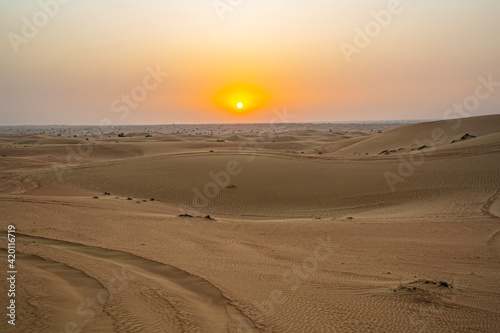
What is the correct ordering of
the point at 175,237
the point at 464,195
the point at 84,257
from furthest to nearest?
1. the point at 464,195
2. the point at 175,237
3. the point at 84,257

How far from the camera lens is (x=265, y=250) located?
1086 cm

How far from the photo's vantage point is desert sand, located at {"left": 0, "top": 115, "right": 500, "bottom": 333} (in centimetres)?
605

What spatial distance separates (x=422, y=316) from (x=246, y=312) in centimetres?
289

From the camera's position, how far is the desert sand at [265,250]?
605cm

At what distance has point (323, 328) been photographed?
5.84 metres

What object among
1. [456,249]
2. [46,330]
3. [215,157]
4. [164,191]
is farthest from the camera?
[215,157]

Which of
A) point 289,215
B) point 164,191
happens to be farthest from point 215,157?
point 289,215

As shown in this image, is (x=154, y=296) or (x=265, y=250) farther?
(x=265, y=250)

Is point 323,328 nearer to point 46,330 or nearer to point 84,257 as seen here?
point 46,330

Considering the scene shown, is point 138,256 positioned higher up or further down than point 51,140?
further down

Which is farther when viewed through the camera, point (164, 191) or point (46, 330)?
point (164, 191)

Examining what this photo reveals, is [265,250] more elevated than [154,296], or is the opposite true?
[265,250]

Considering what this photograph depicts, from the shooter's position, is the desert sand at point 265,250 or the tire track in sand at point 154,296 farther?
the desert sand at point 265,250

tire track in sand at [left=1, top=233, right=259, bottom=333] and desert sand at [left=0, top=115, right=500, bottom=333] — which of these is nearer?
tire track in sand at [left=1, top=233, right=259, bottom=333]
